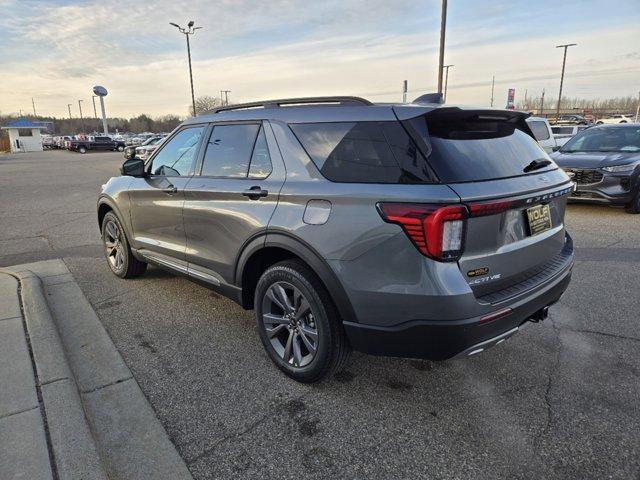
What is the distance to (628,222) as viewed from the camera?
306 inches

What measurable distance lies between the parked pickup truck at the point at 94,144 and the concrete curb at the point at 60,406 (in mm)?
45805

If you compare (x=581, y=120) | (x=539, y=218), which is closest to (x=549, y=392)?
(x=539, y=218)

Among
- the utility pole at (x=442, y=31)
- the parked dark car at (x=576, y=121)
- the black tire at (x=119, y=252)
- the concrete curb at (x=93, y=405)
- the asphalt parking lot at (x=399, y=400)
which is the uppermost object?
the utility pole at (x=442, y=31)

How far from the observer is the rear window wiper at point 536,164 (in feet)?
9.16

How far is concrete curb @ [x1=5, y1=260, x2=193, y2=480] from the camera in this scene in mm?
2266

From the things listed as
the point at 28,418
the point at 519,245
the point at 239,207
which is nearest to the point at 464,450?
the point at 519,245

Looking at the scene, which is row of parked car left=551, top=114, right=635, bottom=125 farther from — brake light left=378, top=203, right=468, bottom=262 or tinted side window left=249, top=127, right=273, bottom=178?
brake light left=378, top=203, right=468, bottom=262

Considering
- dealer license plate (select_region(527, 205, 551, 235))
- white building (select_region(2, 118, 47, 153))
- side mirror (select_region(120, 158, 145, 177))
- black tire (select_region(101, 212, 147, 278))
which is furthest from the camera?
white building (select_region(2, 118, 47, 153))

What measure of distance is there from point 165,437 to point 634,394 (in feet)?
9.29

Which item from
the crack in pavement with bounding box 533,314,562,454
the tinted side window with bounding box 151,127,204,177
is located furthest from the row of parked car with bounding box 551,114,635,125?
the tinted side window with bounding box 151,127,204,177

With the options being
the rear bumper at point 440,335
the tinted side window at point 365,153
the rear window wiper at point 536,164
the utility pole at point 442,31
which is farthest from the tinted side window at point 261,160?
the utility pole at point 442,31

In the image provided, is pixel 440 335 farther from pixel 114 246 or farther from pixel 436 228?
pixel 114 246

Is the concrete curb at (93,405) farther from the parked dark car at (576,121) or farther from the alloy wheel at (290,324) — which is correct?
the parked dark car at (576,121)

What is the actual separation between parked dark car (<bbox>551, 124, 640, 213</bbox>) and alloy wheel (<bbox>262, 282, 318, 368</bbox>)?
7.33 m
